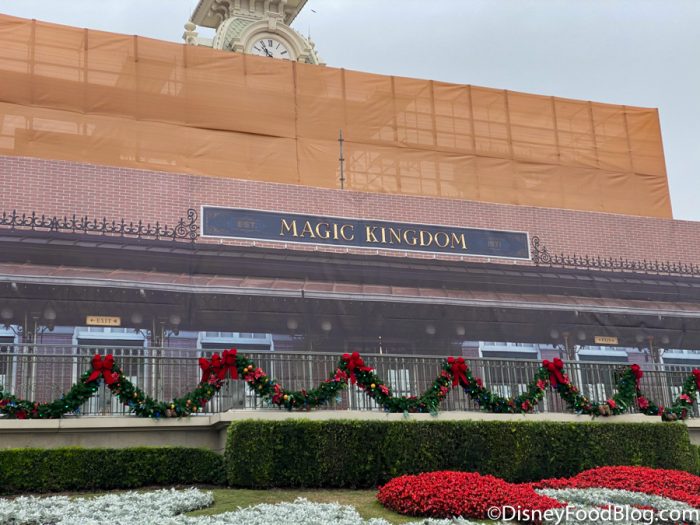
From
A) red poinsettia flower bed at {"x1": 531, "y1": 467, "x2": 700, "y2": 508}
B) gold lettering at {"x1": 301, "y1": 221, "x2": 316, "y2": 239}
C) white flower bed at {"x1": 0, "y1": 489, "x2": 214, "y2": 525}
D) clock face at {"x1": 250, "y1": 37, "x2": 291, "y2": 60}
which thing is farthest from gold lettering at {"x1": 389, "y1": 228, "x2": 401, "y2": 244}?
white flower bed at {"x1": 0, "y1": 489, "x2": 214, "y2": 525}

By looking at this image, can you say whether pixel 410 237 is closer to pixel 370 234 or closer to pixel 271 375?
pixel 370 234

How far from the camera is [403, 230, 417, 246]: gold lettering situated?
2105cm

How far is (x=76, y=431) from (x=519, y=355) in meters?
11.1

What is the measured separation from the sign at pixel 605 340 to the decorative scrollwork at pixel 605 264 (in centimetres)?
170

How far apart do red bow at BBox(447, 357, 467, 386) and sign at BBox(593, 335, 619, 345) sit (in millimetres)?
7533

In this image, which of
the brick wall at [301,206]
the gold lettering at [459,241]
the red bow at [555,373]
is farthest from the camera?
the gold lettering at [459,241]

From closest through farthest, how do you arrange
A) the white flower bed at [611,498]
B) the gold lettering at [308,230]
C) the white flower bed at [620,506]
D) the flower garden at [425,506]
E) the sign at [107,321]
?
1. the flower garden at [425,506]
2. the white flower bed at [620,506]
3. the white flower bed at [611,498]
4. the sign at [107,321]
5. the gold lettering at [308,230]

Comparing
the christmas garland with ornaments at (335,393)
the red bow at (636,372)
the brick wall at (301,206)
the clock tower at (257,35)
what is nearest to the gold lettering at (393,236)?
the brick wall at (301,206)

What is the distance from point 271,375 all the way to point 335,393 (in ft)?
3.82

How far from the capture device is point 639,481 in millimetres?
12586

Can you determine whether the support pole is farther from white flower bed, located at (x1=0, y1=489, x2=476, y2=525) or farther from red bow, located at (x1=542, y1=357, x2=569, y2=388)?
white flower bed, located at (x1=0, y1=489, x2=476, y2=525)

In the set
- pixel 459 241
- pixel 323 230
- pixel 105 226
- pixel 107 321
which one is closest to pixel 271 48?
pixel 323 230

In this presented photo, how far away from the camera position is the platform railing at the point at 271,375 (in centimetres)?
1366

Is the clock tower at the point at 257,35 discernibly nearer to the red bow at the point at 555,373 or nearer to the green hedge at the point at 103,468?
the red bow at the point at 555,373
